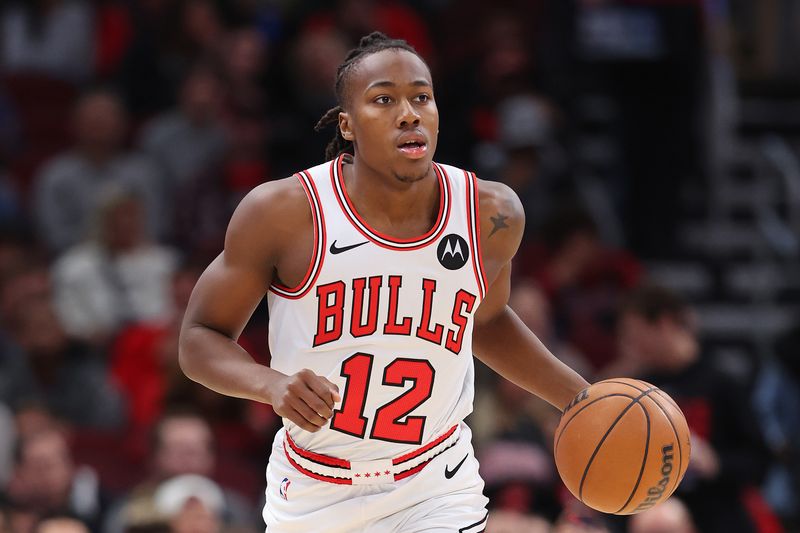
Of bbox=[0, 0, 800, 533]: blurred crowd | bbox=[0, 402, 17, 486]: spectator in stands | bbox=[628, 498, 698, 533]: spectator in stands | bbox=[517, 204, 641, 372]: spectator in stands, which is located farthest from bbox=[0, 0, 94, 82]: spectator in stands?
bbox=[628, 498, 698, 533]: spectator in stands

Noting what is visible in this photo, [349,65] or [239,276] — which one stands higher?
[349,65]

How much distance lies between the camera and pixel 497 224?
16.1 feet

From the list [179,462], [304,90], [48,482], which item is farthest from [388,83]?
[304,90]

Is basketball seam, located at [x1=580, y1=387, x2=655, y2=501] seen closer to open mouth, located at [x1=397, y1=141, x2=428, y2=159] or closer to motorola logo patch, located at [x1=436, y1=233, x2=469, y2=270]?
motorola logo patch, located at [x1=436, y1=233, x2=469, y2=270]

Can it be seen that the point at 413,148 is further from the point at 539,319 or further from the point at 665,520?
the point at 539,319

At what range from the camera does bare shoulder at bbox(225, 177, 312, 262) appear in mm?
4621

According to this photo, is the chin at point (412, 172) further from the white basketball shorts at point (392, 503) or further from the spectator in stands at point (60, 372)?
the spectator in stands at point (60, 372)

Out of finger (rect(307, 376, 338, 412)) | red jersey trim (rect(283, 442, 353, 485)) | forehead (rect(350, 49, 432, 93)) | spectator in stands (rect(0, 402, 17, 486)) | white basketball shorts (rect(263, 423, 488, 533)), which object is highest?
forehead (rect(350, 49, 432, 93))

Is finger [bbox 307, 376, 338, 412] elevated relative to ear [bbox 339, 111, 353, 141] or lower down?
lower down

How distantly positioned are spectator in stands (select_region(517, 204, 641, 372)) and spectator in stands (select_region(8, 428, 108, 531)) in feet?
12.2

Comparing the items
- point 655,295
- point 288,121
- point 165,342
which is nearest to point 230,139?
point 288,121

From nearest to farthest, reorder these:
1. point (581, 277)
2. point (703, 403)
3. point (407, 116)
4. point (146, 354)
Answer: point (407, 116) → point (703, 403) → point (146, 354) → point (581, 277)

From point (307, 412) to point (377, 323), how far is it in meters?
0.69

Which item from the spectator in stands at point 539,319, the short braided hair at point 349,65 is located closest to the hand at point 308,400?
the short braided hair at point 349,65
